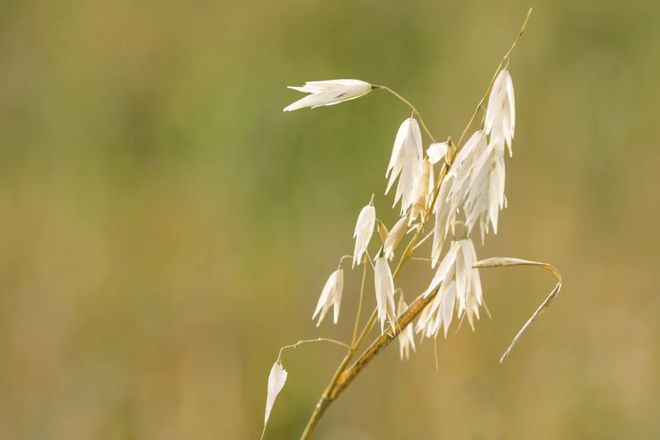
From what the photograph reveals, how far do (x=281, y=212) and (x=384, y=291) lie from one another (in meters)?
0.96

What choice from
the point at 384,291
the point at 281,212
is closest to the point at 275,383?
the point at 384,291

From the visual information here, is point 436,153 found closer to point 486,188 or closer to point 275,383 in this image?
point 486,188

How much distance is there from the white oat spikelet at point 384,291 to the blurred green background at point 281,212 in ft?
2.06

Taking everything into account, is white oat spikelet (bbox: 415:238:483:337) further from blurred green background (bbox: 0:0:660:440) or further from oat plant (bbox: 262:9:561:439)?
blurred green background (bbox: 0:0:660:440)

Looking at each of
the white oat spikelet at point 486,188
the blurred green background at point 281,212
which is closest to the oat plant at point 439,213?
the white oat spikelet at point 486,188

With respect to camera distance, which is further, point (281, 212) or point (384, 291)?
point (281, 212)

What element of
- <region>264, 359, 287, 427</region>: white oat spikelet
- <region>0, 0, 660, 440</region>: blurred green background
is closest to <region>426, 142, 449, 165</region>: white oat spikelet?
<region>264, 359, 287, 427</region>: white oat spikelet

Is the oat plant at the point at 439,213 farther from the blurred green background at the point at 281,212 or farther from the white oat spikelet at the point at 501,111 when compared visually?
the blurred green background at the point at 281,212

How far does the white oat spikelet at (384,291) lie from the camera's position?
476mm

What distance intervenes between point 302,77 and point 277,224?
0.32m

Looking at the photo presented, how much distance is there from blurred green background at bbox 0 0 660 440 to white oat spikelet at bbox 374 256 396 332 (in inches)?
24.7

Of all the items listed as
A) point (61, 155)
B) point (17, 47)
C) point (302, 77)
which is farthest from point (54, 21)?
point (302, 77)

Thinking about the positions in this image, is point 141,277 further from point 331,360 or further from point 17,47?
point 17,47

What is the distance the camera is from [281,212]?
1431 mm
